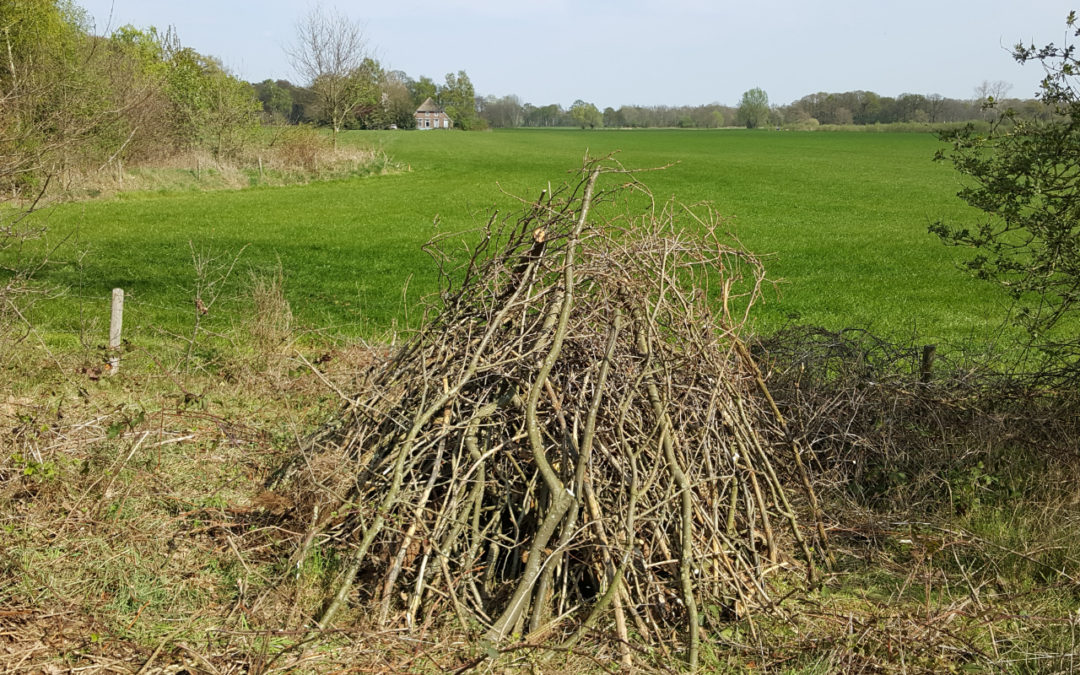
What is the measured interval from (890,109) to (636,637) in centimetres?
10281

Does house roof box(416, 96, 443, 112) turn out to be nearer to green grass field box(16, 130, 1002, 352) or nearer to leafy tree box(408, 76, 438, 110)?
leafy tree box(408, 76, 438, 110)

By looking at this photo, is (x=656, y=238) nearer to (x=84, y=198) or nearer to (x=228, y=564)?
(x=228, y=564)

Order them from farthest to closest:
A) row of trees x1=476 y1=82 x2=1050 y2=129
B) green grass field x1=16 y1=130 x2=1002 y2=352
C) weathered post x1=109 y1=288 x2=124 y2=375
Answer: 1. row of trees x1=476 y1=82 x2=1050 y2=129
2. green grass field x1=16 y1=130 x2=1002 y2=352
3. weathered post x1=109 y1=288 x2=124 y2=375

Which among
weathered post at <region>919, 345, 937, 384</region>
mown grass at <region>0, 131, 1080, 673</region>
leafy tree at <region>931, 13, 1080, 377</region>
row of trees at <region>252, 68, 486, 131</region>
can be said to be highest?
row of trees at <region>252, 68, 486, 131</region>

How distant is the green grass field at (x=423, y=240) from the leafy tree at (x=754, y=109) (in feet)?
228

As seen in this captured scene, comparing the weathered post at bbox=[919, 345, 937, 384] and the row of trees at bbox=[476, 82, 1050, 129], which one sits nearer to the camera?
the weathered post at bbox=[919, 345, 937, 384]

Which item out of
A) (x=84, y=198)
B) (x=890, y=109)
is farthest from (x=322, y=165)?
(x=890, y=109)

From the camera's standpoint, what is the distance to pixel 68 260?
1475 centimetres

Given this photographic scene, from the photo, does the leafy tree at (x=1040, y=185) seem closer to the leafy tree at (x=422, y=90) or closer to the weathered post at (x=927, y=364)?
Result: the weathered post at (x=927, y=364)

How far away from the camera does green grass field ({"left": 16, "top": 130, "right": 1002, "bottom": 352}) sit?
11703 mm

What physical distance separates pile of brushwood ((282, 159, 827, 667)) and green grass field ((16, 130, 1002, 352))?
640mm

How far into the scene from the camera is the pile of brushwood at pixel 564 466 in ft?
12.4

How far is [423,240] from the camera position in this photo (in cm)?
1970

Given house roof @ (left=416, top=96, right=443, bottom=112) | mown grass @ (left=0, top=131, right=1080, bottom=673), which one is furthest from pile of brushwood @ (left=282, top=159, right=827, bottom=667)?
house roof @ (left=416, top=96, right=443, bottom=112)
